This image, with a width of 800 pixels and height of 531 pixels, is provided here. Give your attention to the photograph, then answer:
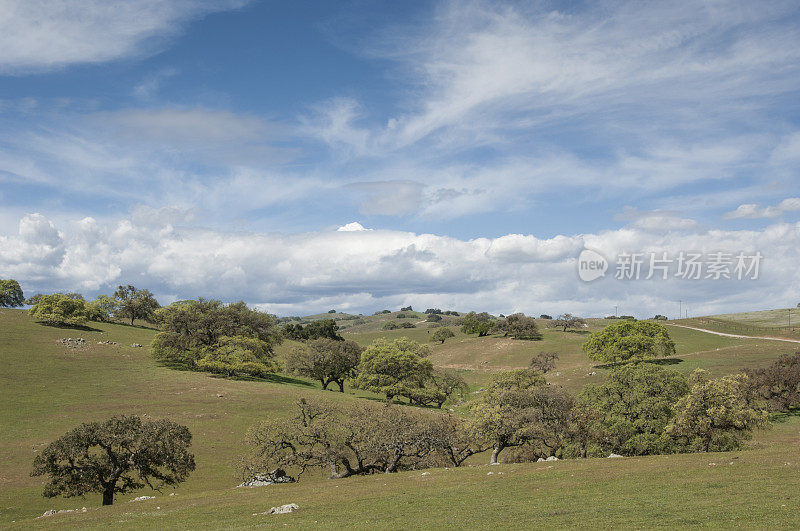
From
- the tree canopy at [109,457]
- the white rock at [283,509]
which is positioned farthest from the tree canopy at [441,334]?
the white rock at [283,509]

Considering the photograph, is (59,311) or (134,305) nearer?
(59,311)

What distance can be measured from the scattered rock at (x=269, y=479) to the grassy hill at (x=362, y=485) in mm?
2175

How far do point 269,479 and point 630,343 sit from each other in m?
89.2

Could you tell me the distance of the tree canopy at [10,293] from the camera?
164750 mm

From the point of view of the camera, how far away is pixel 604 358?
10869 cm

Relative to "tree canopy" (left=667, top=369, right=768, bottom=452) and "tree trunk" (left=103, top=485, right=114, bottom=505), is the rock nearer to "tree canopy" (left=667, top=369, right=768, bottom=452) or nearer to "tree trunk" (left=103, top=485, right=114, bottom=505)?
"tree trunk" (left=103, top=485, right=114, bottom=505)

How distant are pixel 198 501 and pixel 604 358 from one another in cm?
9466

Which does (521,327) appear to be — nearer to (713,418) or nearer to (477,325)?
(477,325)

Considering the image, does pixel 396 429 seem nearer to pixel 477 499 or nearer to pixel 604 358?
pixel 477 499

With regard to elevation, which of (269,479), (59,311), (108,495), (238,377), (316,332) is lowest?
(269,479)

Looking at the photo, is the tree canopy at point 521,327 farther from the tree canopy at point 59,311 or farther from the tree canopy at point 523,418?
the tree canopy at point 59,311

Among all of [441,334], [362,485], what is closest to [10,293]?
[441,334]

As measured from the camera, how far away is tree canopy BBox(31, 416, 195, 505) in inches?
1475

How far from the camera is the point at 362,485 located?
37.7 meters
